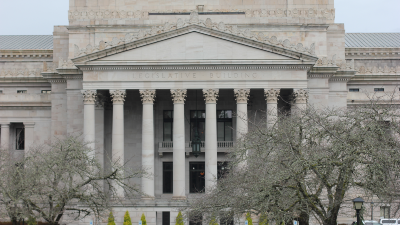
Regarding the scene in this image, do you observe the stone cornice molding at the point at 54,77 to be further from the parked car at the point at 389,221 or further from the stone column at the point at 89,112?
the parked car at the point at 389,221

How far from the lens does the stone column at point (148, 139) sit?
5984 centimetres

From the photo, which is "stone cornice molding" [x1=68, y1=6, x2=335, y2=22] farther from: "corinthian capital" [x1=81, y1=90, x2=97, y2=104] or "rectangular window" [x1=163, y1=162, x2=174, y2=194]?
"rectangular window" [x1=163, y1=162, x2=174, y2=194]

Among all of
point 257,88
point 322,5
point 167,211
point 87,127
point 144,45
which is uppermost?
point 322,5

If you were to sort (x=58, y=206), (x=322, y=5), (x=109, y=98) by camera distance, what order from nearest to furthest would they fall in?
(x=58, y=206) < (x=109, y=98) < (x=322, y=5)

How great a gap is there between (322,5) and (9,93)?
40392mm

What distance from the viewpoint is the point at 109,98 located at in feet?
218

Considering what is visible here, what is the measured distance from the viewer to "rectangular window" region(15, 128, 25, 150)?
74113 mm

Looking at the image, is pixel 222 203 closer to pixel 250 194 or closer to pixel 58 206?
pixel 250 194

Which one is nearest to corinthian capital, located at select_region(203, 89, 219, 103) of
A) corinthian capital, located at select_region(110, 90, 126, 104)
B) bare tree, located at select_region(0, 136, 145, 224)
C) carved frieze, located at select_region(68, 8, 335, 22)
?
corinthian capital, located at select_region(110, 90, 126, 104)

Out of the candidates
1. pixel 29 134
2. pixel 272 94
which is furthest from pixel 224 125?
pixel 29 134

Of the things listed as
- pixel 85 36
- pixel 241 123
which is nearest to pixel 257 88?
pixel 241 123

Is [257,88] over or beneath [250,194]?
over

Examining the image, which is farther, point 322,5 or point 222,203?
point 322,5

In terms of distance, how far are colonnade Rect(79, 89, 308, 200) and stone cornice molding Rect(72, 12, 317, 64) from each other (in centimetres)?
376
